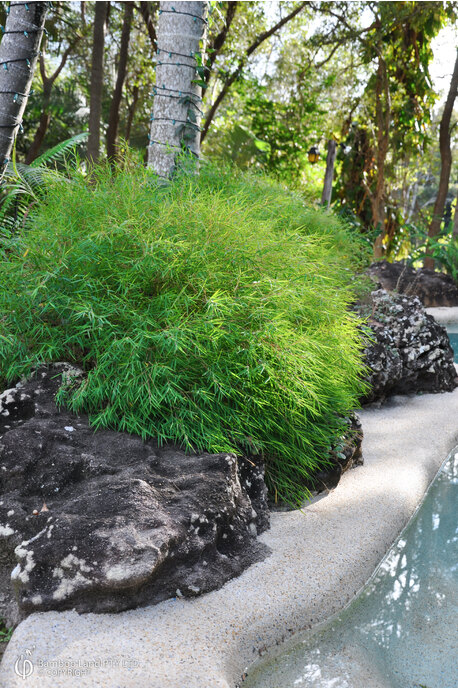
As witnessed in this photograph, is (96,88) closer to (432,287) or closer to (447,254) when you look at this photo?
(432,287)

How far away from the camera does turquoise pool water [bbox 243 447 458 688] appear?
6.13ft

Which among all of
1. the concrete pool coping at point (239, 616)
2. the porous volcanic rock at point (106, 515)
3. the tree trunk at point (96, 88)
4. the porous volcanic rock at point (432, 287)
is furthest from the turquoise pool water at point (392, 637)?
the porous volcanic rock at point (432, 287)

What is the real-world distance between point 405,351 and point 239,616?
10.6 ft

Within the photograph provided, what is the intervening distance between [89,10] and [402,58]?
26.7ft

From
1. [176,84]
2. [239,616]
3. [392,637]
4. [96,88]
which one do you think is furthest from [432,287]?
[239,616]

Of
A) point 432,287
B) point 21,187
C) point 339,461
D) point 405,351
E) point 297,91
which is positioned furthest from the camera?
point 297,91

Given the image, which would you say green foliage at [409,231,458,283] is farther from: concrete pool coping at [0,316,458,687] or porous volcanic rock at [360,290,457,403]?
concrete pool coping at [0,316,458,687]

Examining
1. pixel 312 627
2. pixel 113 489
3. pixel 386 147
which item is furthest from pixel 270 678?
pixel 386 147

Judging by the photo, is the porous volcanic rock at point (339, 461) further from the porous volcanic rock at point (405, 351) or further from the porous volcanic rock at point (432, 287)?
the porous volcanic rock at point (432, 287)

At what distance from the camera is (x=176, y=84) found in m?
4.29

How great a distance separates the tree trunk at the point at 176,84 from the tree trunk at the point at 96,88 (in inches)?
157

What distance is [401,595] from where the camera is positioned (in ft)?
7.61

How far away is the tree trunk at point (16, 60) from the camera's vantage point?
3752mm

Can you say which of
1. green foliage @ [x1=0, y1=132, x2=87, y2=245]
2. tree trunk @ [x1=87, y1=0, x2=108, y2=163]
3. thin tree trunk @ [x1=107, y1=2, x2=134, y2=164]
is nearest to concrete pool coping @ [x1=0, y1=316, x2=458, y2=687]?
green foliage @ [x1=0, y1=132, x2=87, y2=245]
